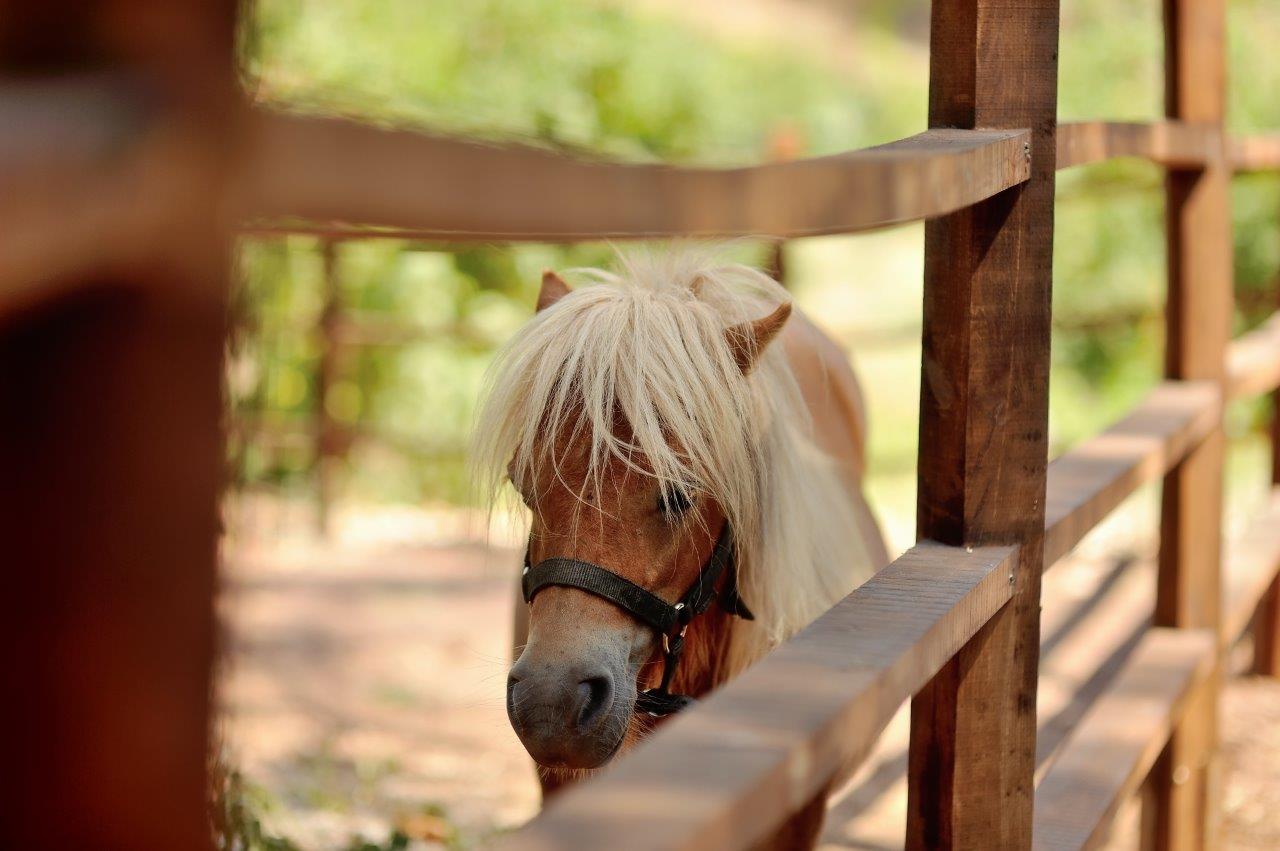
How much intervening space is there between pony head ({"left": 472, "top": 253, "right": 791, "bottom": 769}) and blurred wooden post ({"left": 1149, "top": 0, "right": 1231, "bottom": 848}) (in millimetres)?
1386

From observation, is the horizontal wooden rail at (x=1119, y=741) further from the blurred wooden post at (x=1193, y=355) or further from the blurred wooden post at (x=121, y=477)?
the blurred wooden post at (x=121, y=477)

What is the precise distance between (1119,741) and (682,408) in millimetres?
1126

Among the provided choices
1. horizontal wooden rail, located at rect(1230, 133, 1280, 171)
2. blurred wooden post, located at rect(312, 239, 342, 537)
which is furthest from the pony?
blurred wooden post, located at rect(312, 239, 342, 537)

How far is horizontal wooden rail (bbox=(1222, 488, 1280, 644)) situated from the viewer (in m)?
2.98

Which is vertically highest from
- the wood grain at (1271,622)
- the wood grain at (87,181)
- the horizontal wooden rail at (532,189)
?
the horizontal wooden rail at (532,189)

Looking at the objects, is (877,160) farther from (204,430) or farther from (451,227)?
(204,430)

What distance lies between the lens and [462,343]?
688 centimetres

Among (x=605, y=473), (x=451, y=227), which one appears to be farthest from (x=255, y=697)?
(x=451, y=227)

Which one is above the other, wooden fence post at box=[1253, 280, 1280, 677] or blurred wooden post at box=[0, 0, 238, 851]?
blurred wooden post at box=[0, 0, 238, 851]

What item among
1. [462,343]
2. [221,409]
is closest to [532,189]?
[221,409]

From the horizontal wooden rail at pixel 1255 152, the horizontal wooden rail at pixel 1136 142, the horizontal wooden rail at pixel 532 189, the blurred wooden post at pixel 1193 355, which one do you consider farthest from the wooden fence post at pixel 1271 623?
the horizontal wooden rail at pixel 532 189

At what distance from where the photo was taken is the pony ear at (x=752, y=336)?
1.71 meters

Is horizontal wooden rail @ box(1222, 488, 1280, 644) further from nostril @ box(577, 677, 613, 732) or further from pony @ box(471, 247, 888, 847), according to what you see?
nostril @ box(577, 677, 613, 732)

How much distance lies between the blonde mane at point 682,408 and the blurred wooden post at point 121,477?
1141mm
